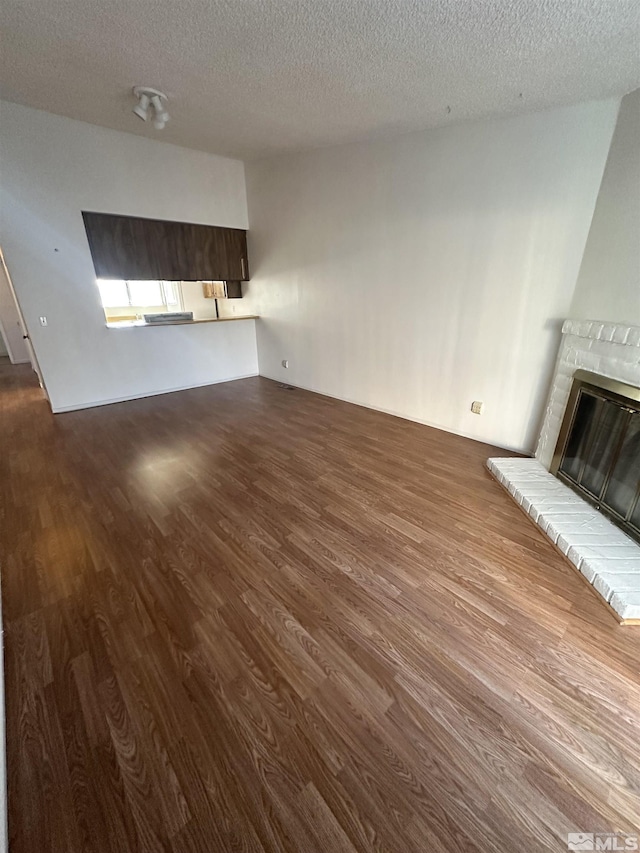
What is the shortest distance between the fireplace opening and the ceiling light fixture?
149 inches

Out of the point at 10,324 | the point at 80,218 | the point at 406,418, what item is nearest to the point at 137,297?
the point at 10,324

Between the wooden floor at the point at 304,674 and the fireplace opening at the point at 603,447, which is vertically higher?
the fireplace opening at the point at 603,447

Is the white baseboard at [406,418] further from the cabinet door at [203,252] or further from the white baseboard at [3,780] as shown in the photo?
the white baseboard at [3,780]

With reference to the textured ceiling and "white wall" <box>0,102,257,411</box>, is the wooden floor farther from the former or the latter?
the textured ceiling

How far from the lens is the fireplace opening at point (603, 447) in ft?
6.57

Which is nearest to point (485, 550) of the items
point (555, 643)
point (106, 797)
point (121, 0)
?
point (555, 643)

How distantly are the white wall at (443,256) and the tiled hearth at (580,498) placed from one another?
0.36 metres

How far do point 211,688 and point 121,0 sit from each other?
10.5 feet

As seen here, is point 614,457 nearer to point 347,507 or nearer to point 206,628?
point 347,507

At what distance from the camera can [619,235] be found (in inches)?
87.5

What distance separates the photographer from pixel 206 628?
1542mm

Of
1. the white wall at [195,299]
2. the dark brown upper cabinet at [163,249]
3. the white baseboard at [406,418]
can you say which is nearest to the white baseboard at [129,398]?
the white baseboard at [406,418]

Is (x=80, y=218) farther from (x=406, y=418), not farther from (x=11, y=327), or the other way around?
(x=11, y=327)

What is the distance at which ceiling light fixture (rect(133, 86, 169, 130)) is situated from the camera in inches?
105
